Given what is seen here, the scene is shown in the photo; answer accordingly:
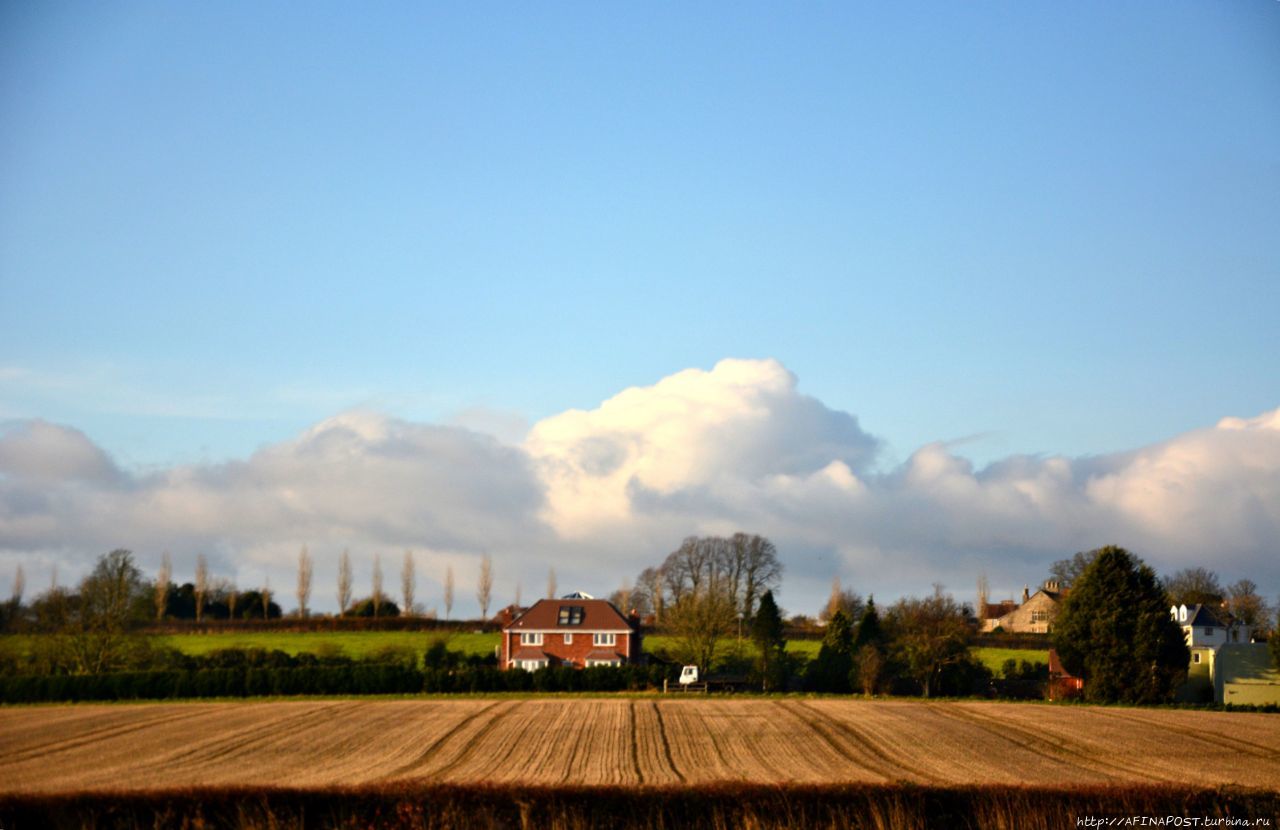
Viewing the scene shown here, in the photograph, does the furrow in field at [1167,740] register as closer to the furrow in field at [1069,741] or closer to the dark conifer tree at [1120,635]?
the furrow in field at [1069,741]

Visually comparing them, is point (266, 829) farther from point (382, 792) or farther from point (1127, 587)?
point (1127, 587)

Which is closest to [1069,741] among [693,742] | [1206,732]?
[1206,732]

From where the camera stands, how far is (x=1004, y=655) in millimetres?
88875

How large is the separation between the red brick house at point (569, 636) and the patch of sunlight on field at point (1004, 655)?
81.4 ft

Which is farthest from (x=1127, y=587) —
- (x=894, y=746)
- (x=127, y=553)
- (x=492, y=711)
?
(x=127, y=553)

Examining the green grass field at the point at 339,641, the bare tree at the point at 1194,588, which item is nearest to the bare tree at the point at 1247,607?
the bare tree at the point at 1194,588

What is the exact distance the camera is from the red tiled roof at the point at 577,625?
285 ft

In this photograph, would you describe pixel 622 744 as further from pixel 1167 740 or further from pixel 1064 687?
pixel 1064 687

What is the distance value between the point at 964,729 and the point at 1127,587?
22.3 meters

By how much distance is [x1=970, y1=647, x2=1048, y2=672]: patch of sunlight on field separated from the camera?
84938mm

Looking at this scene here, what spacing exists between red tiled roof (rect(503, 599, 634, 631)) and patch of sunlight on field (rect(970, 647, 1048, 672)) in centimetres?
2529

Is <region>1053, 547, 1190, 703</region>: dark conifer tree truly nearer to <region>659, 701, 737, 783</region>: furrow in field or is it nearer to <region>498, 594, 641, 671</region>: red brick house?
<region>659, 701, 737, 783</region>: furrow in field

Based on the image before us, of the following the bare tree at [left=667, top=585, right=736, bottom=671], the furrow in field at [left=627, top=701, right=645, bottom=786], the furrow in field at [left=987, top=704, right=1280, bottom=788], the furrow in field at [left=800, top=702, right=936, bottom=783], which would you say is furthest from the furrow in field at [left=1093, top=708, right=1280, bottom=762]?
the bare tree at [left=667, top=585, right=736, bottom=671]

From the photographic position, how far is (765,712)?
56.8m
